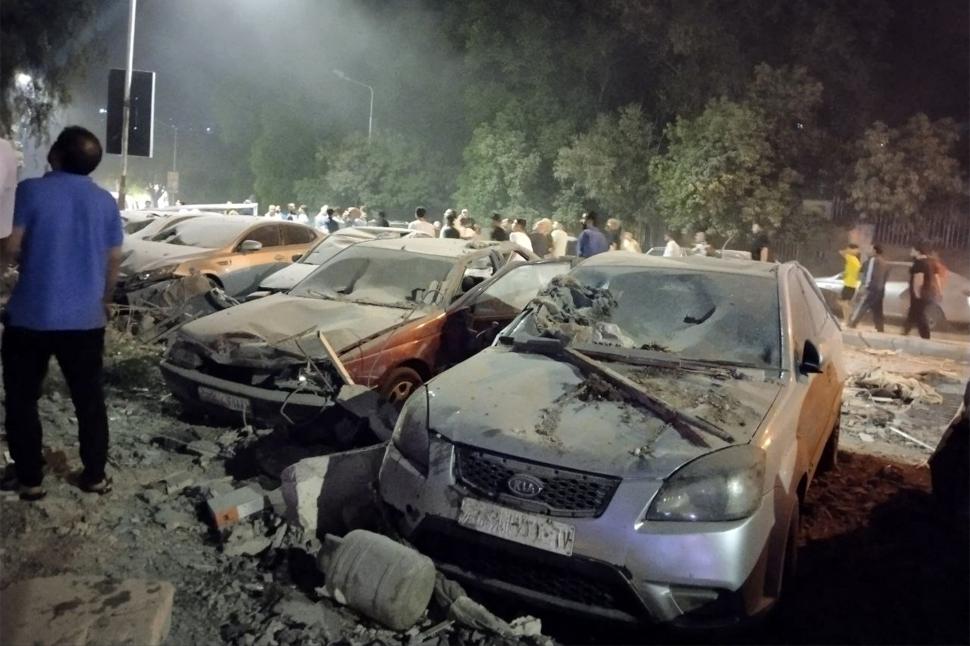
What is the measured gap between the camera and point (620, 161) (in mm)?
21938

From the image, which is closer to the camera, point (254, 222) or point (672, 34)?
point (254, 222)

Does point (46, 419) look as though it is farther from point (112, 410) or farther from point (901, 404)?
point (901, 404)

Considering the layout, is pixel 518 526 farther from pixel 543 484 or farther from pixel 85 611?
pixel 85 611

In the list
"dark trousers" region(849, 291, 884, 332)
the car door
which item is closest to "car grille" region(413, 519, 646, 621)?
the car door

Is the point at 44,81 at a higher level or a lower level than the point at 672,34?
lower

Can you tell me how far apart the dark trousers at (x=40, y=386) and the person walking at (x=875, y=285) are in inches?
482

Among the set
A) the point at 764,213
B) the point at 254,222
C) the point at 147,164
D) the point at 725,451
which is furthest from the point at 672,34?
the point at 147,164

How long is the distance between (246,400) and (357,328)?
0.94 meters

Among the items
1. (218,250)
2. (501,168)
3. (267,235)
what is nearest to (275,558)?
(218,250)

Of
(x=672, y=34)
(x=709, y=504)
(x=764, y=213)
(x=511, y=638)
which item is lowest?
(x=511, y=638)

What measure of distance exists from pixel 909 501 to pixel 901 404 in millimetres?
3469

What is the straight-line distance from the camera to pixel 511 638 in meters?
3.33

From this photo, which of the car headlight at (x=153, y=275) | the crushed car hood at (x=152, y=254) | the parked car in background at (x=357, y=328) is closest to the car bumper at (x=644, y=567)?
the parked car in background at (x=357, y=328)

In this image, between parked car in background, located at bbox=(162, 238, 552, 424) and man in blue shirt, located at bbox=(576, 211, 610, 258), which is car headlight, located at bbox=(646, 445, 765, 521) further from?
man in blue shirt, located at bbox=(576, 211, 610, 258)
